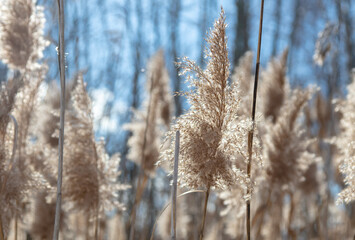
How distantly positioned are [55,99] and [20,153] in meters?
1.56

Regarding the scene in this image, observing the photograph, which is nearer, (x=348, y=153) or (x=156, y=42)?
(x=348, y=153)

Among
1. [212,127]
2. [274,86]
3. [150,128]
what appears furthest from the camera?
[150,128]

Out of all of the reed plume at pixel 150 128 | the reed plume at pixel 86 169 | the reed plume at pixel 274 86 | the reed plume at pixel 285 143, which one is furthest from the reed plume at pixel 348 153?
the reed plume at pixel 150 128

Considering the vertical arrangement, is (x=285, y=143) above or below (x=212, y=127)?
above

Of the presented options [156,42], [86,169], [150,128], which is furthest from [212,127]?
[156,42]

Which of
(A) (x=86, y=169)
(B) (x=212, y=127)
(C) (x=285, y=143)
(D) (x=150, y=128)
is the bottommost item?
(A) (x=86, y=169)

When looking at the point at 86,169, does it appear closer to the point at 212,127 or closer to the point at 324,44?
the point at 212,127

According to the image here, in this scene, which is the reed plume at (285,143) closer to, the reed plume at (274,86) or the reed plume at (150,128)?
the reed plume at (274,86)

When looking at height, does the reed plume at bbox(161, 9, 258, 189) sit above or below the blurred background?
below

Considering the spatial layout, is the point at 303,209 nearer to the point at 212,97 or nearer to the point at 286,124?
the point at 286,124

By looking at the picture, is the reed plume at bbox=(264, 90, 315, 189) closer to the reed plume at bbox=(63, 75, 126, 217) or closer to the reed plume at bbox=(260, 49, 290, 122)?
the reed plume at bbox=(260, 49, 290, 122)

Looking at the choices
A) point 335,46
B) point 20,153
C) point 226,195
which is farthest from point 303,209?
point 20,153

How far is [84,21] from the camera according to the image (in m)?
7.64

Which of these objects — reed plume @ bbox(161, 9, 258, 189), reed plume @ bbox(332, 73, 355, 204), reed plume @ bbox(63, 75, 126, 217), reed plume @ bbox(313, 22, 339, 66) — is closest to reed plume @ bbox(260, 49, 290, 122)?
reed plume @ bbox(313, 22, 339, 66)
